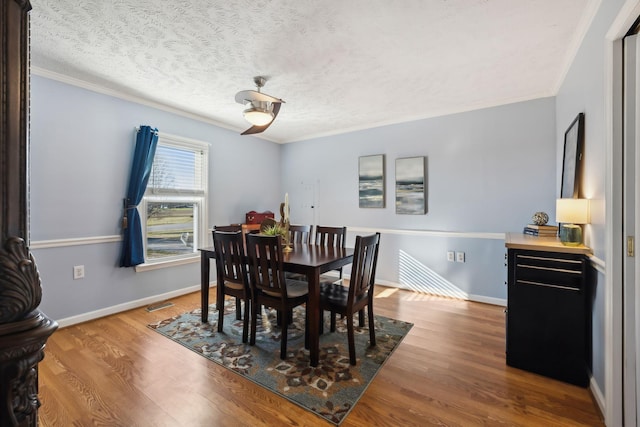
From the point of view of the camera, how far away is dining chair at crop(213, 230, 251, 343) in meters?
2.42

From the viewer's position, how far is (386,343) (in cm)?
246

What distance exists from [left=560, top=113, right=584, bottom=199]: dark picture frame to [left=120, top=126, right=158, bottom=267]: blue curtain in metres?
4.03

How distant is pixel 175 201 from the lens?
372 centimetres

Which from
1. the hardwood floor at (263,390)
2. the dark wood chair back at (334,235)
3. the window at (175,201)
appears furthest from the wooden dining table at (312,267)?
the window at (175,201)

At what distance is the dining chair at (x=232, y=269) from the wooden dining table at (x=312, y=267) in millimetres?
245

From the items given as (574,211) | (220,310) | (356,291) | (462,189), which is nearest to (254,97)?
(356,291)

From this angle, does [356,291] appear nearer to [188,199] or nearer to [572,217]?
[572,217]

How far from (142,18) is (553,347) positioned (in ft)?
11.6

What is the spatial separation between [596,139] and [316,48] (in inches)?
78.3

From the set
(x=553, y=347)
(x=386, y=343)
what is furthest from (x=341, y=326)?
(x=553, y=347)

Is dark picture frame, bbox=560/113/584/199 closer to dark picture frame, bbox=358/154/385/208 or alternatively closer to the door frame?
the door frame

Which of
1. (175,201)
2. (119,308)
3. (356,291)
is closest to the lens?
(356,291)

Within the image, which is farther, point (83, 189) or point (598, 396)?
point (83, 189)

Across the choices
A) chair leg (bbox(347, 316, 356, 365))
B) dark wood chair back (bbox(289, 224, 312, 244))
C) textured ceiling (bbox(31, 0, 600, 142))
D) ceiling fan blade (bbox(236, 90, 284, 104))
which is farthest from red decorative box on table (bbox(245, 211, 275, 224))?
chair leg (bbox(347, 316, 356, 365))
